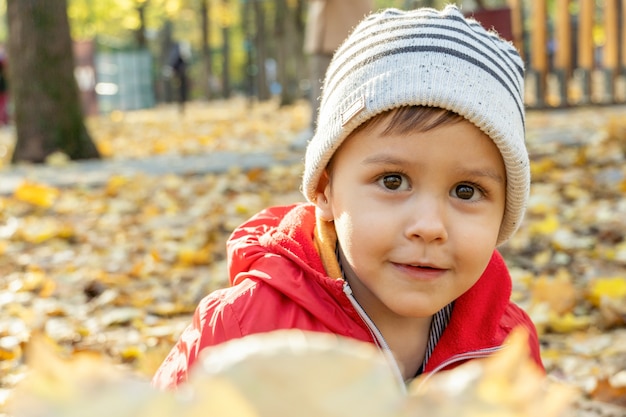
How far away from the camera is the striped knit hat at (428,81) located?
1.76 m

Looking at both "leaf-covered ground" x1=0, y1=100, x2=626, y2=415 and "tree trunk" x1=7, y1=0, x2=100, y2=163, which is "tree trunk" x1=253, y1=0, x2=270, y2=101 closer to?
"tree trunk" x1=7, y1=0, x2=100, y2=163

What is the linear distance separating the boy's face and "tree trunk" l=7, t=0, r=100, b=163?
6.64m

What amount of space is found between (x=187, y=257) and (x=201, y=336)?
7.28 feet

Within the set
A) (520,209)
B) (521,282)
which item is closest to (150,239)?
(521,282)

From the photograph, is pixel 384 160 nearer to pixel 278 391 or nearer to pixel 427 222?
pixel 427 222

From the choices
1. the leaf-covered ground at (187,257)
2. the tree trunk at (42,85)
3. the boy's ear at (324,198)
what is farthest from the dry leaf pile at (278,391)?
the tree trunk at (42,85)

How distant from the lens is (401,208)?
166cm

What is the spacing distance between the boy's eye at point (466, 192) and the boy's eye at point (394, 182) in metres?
0.11

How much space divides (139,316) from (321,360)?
2940 millimetres

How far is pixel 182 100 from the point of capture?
734 inches

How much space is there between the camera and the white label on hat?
1779mm

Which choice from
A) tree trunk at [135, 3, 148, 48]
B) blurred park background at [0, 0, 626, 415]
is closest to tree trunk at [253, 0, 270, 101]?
tree trunk at [135, 3, 148, 48]

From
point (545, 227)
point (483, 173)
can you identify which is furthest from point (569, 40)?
point (483, 173)

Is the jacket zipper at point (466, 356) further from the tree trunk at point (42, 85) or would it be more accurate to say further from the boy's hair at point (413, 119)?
the tree trunk at point (42, 85)
